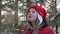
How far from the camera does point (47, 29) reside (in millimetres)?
2754

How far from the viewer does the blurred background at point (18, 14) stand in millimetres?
3473

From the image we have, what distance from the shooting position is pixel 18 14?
404cm

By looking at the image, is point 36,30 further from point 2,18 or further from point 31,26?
point 2,18

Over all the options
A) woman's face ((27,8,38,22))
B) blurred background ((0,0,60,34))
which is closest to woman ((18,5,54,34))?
woman's face ((27,8,38,22))

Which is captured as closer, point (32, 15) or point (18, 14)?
point (32, 15)

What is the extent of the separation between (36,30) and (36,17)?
0.25 meters

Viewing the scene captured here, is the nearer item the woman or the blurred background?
the woman

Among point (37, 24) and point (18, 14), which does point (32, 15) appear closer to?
point (37, 24)

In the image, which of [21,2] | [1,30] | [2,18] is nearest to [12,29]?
[1,30]

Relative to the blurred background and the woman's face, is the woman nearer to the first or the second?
the woman's face

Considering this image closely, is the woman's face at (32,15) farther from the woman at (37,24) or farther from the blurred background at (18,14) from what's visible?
the blurred background at (18,14)

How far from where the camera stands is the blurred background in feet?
11.4

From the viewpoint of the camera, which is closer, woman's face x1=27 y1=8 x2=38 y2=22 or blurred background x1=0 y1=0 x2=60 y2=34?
woman's face x1=27 y1=8 x2=38 y2=22

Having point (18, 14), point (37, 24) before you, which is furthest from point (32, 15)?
point (18, 14)
